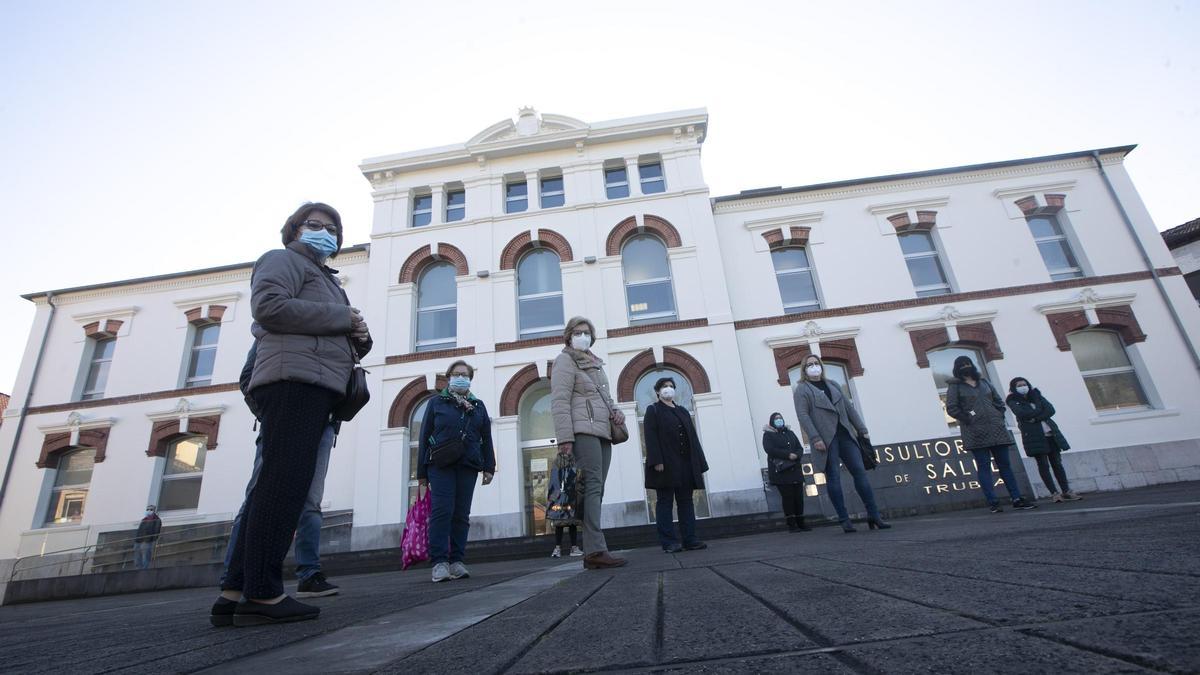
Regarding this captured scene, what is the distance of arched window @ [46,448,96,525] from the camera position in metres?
14.3

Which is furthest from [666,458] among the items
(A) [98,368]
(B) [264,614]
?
(A) [98,368]

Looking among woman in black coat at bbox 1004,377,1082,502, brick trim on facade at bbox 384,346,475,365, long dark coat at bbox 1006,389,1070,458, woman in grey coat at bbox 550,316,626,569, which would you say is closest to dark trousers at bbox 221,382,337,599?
woman in grey coat at bbox 550,316,626,569

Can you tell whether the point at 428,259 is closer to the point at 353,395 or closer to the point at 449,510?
the point at 449,510

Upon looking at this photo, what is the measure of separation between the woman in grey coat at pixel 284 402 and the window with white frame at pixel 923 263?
48.8 ft

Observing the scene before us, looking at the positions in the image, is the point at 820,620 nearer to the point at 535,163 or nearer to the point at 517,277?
the point at 517,277

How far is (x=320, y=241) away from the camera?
2891mm

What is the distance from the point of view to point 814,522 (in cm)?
986

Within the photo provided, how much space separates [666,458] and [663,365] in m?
7.26

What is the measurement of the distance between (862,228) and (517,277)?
9.42 m

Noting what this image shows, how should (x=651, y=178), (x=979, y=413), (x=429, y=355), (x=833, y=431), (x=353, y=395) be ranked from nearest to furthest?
(x=353, y=395) → (x=833, y=431) → (x=979, y=413) → (x=429, y=355) → (x=651, y=178)

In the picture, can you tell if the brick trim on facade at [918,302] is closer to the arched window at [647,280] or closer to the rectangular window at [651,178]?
the arched window at [647,280]

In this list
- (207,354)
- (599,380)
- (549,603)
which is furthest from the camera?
(207,354)

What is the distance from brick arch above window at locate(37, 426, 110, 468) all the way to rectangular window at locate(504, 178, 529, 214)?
1249cm

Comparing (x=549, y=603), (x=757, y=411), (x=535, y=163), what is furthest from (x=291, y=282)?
(x=535, y=163)
